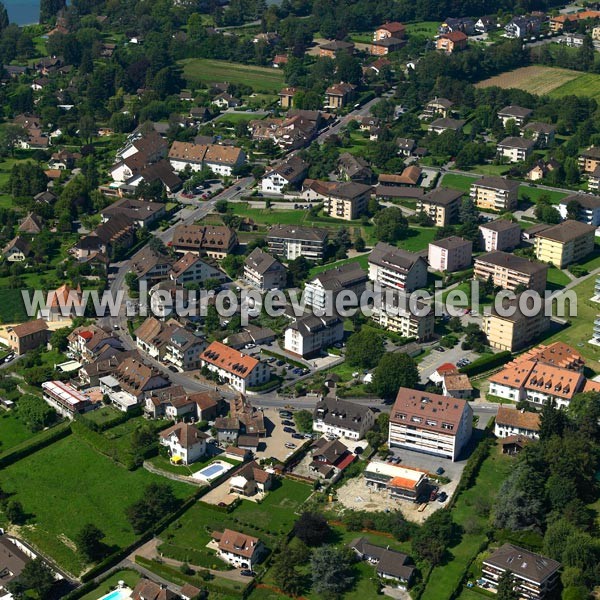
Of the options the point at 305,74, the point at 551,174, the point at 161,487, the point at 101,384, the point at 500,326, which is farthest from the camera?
the point at 305,74

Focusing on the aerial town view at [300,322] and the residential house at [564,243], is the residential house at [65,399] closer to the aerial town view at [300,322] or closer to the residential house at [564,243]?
the aerial town view at [300,322]

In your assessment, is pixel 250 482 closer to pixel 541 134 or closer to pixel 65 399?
pixel 65 399

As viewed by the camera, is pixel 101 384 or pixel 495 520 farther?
pixel 101 384

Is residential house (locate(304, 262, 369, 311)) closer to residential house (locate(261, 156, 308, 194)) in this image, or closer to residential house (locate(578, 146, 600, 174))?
residential house (locate(261, 156, 308, 194))

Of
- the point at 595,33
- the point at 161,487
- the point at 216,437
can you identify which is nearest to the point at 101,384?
the point at 216,437

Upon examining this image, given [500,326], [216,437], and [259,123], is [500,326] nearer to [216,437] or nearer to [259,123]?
[216,437]

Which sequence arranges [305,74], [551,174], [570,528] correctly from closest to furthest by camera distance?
[570,528], [551,174], [305,74]

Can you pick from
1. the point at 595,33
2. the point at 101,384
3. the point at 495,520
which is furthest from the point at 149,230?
the point at 595,33

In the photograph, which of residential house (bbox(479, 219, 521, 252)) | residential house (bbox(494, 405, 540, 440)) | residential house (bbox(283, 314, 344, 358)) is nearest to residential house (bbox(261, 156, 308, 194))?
residential house (bbox(479, 219, 521, 252))
